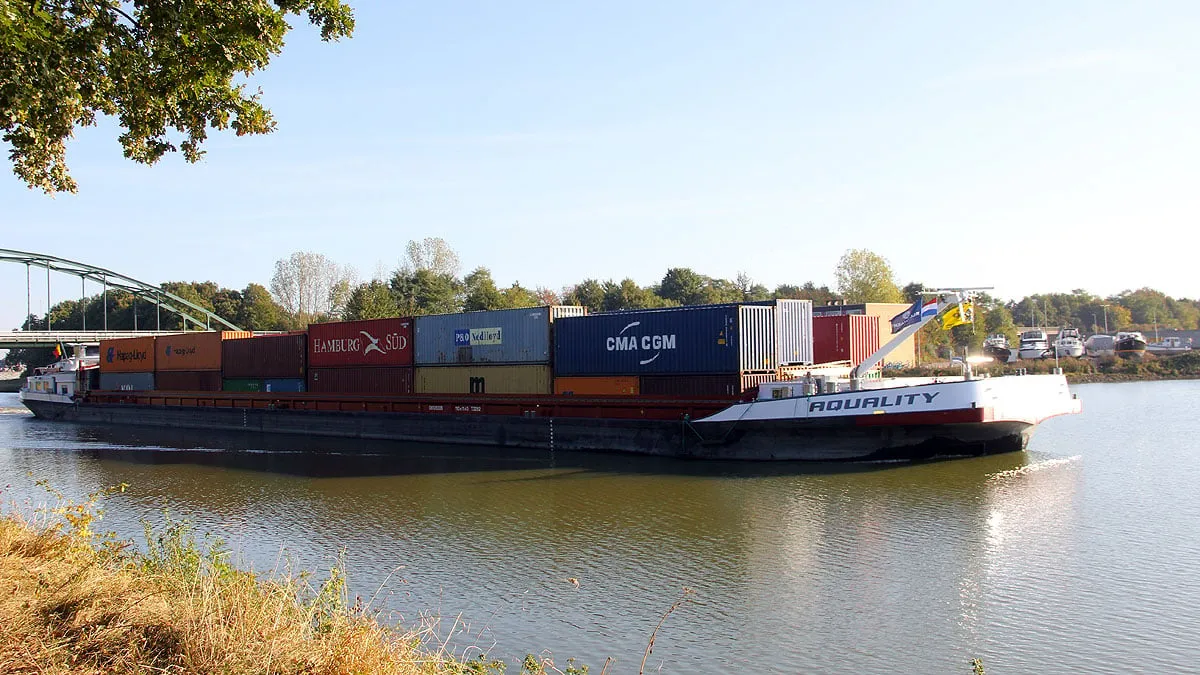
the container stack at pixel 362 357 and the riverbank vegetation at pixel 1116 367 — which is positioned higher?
the container stack at pixel 362 357

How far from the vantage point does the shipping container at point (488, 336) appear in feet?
105

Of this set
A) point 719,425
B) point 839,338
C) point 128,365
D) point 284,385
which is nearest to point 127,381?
point 128,365

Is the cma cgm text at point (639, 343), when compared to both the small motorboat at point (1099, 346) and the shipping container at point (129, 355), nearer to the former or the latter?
the shipping container at point (129, 355)

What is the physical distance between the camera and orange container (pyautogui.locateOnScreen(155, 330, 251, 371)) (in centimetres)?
4672

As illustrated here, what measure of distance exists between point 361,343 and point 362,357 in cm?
63

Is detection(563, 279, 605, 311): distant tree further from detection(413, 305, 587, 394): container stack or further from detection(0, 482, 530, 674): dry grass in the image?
detection(0, 482, 530, 674): dry grass

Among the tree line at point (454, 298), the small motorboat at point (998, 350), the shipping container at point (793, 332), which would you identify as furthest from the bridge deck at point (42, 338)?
the small motorboat at point (998, 350)

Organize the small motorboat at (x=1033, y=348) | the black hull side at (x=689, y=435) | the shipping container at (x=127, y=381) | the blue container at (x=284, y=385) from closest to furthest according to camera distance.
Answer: the black hull side at (x=689, y=435) < the blue container at (x=284, y=385) < the shipping container at (x=127, y=381) < the small motorboat at (x=1033, y=348)

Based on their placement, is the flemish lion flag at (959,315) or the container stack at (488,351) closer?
the flemish lion flag at (959,315)

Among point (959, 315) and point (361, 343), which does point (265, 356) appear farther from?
point (959, 315)

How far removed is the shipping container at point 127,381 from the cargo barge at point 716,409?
18682 mm

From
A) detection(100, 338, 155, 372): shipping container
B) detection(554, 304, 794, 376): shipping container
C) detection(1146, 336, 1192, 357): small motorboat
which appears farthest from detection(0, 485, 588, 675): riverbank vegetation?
detection(1146, 336, 1192, 357): small motorboat

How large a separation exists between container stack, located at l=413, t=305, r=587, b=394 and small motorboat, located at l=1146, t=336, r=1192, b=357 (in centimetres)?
7069

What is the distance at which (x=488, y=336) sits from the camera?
33.7 m
